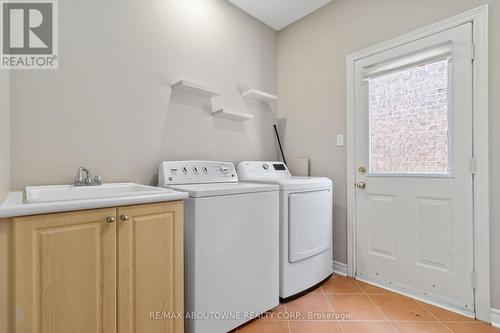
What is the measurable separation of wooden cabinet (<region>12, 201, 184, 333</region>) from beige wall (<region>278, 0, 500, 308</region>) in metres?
1.69

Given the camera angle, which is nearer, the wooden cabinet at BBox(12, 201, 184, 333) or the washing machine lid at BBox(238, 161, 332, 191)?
the wooden cabinet at BBox(12, 201, 184, 333)

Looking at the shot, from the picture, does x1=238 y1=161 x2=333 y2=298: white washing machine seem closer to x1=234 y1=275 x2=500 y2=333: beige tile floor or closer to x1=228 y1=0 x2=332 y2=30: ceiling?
x1=234 y1=275 x2=500 y2=333: beige tile floor

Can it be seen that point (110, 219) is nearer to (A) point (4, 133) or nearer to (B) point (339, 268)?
(A) point (4, 133)

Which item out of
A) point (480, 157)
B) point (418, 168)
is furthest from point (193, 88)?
point (480, 157)

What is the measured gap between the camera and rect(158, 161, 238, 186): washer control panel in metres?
1.80

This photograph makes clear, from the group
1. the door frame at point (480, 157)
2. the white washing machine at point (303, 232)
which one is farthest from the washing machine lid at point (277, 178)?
the door frame at point (480, 157)

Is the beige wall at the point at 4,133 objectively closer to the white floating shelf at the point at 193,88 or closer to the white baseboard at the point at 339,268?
the white floating shelf at the point at 193,88

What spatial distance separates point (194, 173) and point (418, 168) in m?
1.73

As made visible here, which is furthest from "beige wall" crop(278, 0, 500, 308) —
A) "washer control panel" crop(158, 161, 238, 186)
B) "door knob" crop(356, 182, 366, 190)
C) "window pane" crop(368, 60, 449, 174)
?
"washer control panel" crop(158, 161, 238, 186)

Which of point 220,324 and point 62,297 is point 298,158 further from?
point 62,297

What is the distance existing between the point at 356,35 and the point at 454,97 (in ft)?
3.30

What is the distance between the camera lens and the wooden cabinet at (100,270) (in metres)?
0.91

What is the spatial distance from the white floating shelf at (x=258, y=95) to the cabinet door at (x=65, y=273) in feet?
5.85

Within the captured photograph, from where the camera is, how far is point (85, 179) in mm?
1500
